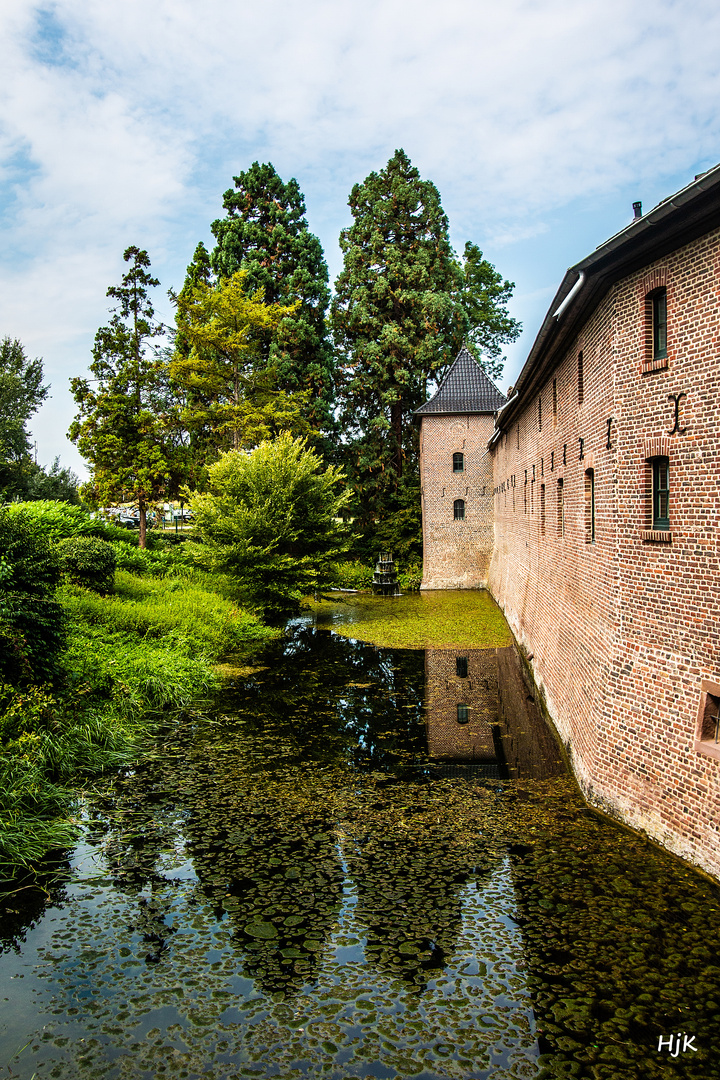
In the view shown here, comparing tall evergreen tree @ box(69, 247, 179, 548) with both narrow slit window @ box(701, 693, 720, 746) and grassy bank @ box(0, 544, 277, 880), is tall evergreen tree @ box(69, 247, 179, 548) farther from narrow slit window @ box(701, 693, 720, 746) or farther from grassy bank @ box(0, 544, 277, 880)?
narrow slit window @ box(701, 693, 720, 746)

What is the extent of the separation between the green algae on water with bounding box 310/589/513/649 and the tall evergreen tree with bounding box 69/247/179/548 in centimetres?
801

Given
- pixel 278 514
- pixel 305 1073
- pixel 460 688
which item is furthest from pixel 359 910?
pixel 278 514

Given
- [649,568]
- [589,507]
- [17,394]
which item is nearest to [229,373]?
[589,507]

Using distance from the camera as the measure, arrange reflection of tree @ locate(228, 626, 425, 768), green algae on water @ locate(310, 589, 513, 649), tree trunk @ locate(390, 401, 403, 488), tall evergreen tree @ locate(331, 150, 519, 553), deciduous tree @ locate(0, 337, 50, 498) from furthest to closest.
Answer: deciduous tree @ locate(0, 337, 50, 498) < tree trunk @ locate(390, 401, 403, 488) < tall evergreen tree @ locate(331, 150, 519, 553) < green algae on water @ locate(310, 589, 513, 649) < reflection of tree @ locate(228, 626, 425, 768)

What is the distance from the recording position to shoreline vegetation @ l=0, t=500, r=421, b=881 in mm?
7191

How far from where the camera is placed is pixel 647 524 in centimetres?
645

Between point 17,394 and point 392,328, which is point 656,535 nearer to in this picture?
point 392,328

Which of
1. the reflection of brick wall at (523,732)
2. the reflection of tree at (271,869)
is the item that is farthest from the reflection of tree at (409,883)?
the reflection of brick wall at (523,732)

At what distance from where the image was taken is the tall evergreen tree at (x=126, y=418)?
25156 millimetres

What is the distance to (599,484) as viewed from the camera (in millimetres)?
7777

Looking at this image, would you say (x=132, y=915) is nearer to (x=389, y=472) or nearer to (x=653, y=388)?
(x=653, y=388)

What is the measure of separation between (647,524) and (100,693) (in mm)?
8143

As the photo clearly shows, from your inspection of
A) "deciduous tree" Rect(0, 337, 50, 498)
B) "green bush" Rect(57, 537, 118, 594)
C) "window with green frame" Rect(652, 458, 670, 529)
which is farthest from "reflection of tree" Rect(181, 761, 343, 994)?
"deciduous tree" Rect(0, 337, 50, 498)

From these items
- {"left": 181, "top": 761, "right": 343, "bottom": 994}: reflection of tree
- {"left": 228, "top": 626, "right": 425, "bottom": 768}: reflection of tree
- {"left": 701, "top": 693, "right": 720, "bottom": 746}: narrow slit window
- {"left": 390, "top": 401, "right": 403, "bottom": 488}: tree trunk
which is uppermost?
{"left": 390, "top": 401, "right": 403, "bottom": 488}: tree trunk
